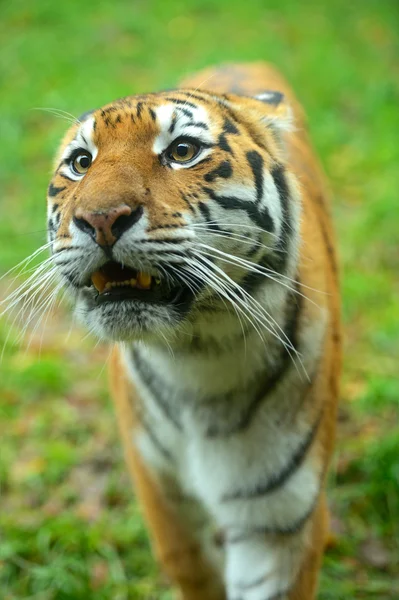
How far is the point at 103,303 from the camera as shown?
1.58 meters

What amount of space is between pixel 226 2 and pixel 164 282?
6679 millimetres

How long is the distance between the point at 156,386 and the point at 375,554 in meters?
1.19

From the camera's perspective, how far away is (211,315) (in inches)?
67.7

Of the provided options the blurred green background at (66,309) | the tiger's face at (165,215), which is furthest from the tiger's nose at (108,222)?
the blurred green background at (66,309)

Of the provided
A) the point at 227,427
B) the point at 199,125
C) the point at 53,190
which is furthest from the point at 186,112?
the point at 227,427

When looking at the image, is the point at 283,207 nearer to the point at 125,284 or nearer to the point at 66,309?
the point at 125,284

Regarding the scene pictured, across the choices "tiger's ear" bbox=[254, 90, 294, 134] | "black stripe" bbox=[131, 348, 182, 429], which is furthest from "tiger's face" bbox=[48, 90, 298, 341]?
"black stripe" bbox=[131, 348, 182, 429]

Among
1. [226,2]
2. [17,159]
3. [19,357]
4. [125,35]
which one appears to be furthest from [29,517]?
[226,2]

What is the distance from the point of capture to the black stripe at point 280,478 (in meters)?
1.97

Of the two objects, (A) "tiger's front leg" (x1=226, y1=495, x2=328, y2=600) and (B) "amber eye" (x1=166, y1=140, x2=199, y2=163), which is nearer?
(B) "amber eye" (x1=166, y1=140, x2=199, y2=163)

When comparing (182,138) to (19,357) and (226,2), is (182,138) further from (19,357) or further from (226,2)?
(226,2)

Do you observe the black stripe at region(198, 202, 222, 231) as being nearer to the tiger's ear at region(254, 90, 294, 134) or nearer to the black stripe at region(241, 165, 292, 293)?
the black stripe at region(241, 165, 292, 293)

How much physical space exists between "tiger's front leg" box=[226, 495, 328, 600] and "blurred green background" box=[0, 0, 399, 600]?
0.53 meters

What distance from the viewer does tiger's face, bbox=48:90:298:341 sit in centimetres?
149
